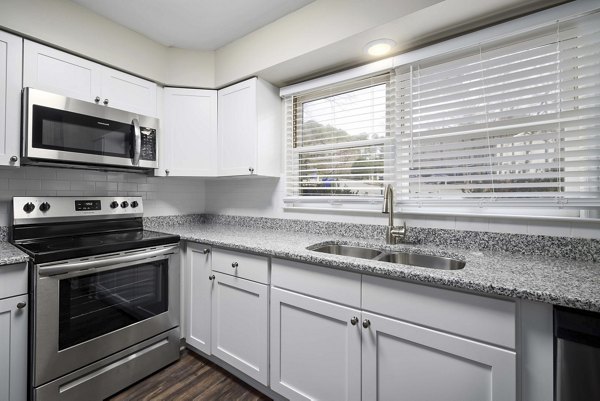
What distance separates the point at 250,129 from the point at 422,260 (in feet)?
4.99

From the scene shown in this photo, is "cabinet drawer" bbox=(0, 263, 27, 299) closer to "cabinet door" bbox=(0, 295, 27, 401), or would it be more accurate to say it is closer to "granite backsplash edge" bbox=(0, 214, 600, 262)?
"cabinet door" bbox=(0, 295, 27, 401)

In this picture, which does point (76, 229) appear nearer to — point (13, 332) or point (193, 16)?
point (13, 332)

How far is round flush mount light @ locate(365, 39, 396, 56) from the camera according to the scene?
5.40ft

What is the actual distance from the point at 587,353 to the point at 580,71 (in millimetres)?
1246

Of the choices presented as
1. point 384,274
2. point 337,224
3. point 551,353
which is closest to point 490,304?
point 551,353

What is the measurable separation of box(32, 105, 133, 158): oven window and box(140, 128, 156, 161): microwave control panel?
96 millimetres

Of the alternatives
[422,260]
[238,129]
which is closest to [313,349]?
[422,260]

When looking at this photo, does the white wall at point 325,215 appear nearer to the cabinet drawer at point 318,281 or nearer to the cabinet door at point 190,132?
the cabinet door at point 190,132

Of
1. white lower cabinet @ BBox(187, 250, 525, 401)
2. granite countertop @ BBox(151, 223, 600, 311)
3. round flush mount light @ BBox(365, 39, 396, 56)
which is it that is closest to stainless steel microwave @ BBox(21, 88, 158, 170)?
white lower cabinet @ BBox(187, 250, 525, 401)

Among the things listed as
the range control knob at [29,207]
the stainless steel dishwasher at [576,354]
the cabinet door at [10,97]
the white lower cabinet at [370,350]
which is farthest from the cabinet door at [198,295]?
the stainless steel dishwasher at [576,354]

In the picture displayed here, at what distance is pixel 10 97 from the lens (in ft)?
5.18

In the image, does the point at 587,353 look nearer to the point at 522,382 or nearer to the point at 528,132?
the point at 522,382

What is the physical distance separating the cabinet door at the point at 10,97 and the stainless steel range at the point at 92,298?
0.33 m

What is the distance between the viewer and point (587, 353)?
2.73 feet
